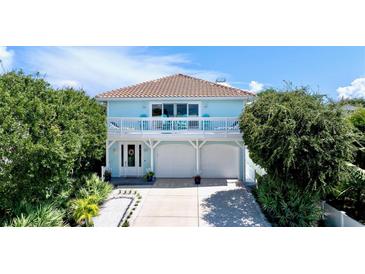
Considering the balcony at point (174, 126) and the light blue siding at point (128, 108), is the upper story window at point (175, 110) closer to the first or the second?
the light blue siding at point (128, 108)

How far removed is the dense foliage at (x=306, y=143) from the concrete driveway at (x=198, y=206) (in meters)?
2.31

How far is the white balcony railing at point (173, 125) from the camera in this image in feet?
50.5

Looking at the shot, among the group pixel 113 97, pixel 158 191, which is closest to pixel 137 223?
pixel 158 191

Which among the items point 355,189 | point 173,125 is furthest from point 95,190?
point 355,189

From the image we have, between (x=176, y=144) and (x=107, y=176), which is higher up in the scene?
(x=176, y=144)

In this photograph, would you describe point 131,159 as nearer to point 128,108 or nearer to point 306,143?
point 128,108

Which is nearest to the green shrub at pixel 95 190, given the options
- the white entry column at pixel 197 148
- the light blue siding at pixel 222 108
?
the white entry column at pixel 197 148

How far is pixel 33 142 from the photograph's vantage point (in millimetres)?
8367

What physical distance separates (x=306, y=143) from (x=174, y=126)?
312 inches

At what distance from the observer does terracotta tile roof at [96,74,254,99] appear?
16422 mm

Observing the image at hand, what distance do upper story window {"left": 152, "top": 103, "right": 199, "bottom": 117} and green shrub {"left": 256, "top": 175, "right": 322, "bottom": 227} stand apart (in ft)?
24.7
